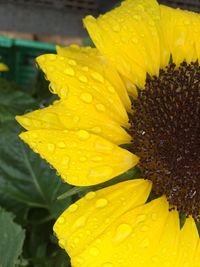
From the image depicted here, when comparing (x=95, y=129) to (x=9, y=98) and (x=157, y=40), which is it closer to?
(x=157, y=40)

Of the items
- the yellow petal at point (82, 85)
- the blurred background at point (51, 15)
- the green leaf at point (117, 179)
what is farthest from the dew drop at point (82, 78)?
the blurred background at point (51, 15)

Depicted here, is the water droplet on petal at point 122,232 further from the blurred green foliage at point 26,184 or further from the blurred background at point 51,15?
the blurred background at point 51,15

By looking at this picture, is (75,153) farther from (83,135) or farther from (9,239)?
(9,239)

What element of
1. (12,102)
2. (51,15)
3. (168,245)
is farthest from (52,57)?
(51,15)

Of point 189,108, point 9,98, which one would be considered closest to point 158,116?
point 189,108

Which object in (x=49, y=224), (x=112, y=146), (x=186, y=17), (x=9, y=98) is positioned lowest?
(x=49, y=224)

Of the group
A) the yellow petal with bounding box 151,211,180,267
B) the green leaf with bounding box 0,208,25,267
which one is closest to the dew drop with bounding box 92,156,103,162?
the yellow petal with bounding box 151,211,180,267
